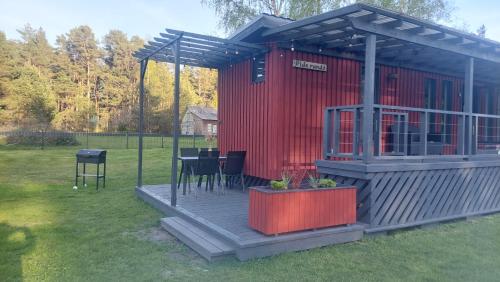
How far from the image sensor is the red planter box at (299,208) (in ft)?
13.1

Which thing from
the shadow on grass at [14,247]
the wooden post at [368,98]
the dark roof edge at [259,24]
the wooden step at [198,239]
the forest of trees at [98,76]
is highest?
the forest of trees at [98,76]

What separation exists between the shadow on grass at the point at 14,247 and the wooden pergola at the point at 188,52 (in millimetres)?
2026

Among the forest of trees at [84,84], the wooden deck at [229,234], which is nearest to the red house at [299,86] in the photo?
the wooden deck at [229,234]

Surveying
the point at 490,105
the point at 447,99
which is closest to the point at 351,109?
the point at 447,99

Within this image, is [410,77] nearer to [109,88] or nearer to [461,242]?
[461,242]

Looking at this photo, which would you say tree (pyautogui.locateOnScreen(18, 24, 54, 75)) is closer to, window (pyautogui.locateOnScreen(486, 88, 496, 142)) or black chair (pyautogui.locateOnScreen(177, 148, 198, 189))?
black chair (pyautogui.locateOnScreen(177, 148, 198, 189))

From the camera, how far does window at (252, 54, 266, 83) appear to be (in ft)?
23.0

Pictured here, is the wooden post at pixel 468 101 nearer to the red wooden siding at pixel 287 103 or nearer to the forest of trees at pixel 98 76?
the red wooden siding at pixel 287 103

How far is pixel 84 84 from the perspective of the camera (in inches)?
1459

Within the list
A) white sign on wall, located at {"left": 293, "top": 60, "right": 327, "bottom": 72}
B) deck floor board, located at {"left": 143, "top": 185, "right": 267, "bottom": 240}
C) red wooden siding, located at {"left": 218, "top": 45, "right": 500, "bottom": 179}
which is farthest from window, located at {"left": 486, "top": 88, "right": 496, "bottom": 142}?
deck floor board, located at {"left": 143, "top": 185, "right": 267, "bottom": 240}

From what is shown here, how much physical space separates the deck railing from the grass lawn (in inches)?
49.5

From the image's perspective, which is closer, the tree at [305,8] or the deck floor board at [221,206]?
the deck floor board at [221,206]

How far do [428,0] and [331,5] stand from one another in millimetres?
4614

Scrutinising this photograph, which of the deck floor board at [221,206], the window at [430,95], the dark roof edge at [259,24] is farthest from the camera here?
the window at [430,95]
